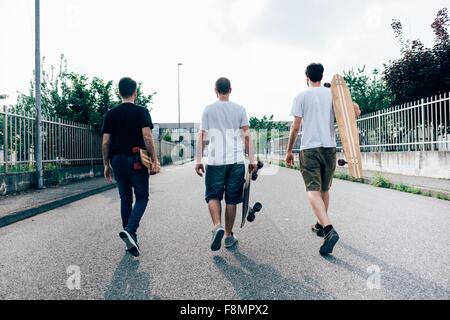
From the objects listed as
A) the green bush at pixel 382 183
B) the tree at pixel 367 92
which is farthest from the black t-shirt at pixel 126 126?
the tree at pixel 367 92

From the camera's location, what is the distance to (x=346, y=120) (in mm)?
4316

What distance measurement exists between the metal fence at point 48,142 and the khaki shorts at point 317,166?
7.74 m

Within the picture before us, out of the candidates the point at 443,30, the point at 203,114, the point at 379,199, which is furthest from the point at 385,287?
the point at 443,30

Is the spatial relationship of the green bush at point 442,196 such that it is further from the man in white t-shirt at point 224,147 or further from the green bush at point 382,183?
the man in white t-shirt at point 224,147

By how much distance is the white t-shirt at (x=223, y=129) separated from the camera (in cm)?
412

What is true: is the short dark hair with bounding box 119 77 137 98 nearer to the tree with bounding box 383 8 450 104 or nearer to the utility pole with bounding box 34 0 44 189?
→ the utility pole with bounding box 34 0 44 189

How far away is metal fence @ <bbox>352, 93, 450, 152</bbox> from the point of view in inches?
433

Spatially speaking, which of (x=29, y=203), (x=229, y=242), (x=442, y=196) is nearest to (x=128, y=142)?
(x=229, y=242)

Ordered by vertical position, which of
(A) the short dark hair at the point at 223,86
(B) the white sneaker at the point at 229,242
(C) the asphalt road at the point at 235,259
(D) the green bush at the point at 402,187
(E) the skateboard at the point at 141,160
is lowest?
(C) the asphalt road at the point at 235,259

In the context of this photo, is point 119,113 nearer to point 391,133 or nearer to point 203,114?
point 203,114

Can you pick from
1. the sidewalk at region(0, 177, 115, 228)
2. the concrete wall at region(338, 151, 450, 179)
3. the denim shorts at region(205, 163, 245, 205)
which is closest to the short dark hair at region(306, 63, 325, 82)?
the denim shorts at region(205, 163, 245, 205)

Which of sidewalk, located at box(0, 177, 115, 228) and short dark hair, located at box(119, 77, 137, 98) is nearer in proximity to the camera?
short dark hair, located at box(119, 77, 137, 98)

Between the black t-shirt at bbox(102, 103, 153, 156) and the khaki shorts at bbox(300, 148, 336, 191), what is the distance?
1761mm

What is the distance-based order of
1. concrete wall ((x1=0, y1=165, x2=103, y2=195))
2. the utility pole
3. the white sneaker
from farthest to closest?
the utility pole < concrete wall ((x1=0, y1=165, x2=103, y2=195)) < the white sneaker
